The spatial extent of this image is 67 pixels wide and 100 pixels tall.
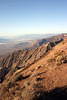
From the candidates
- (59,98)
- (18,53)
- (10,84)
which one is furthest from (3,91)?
(18,53)

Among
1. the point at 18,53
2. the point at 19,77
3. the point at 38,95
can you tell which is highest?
the point at 38,95

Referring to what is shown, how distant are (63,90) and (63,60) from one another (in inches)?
304

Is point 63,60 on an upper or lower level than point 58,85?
upper

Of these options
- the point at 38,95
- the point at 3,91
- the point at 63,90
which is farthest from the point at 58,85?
the point at 3,91

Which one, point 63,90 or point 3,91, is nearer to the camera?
point 63,90

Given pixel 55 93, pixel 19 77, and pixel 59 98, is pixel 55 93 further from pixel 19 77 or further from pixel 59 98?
pixel 19 77

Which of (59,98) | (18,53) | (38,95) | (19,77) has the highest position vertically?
(38,95)

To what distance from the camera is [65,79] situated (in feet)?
32.7

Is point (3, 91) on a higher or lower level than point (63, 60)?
lower

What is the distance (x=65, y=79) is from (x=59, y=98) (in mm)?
3460

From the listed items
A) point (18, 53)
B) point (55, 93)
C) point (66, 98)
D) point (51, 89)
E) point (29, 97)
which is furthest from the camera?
point (18, 53)

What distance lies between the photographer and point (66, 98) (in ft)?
22.7

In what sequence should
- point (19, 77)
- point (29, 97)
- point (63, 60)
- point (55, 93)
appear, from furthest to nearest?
point (63, 60)
point (19, 77)
point (55, 93)
point (29, 97)

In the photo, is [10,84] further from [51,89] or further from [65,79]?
[65,79]
